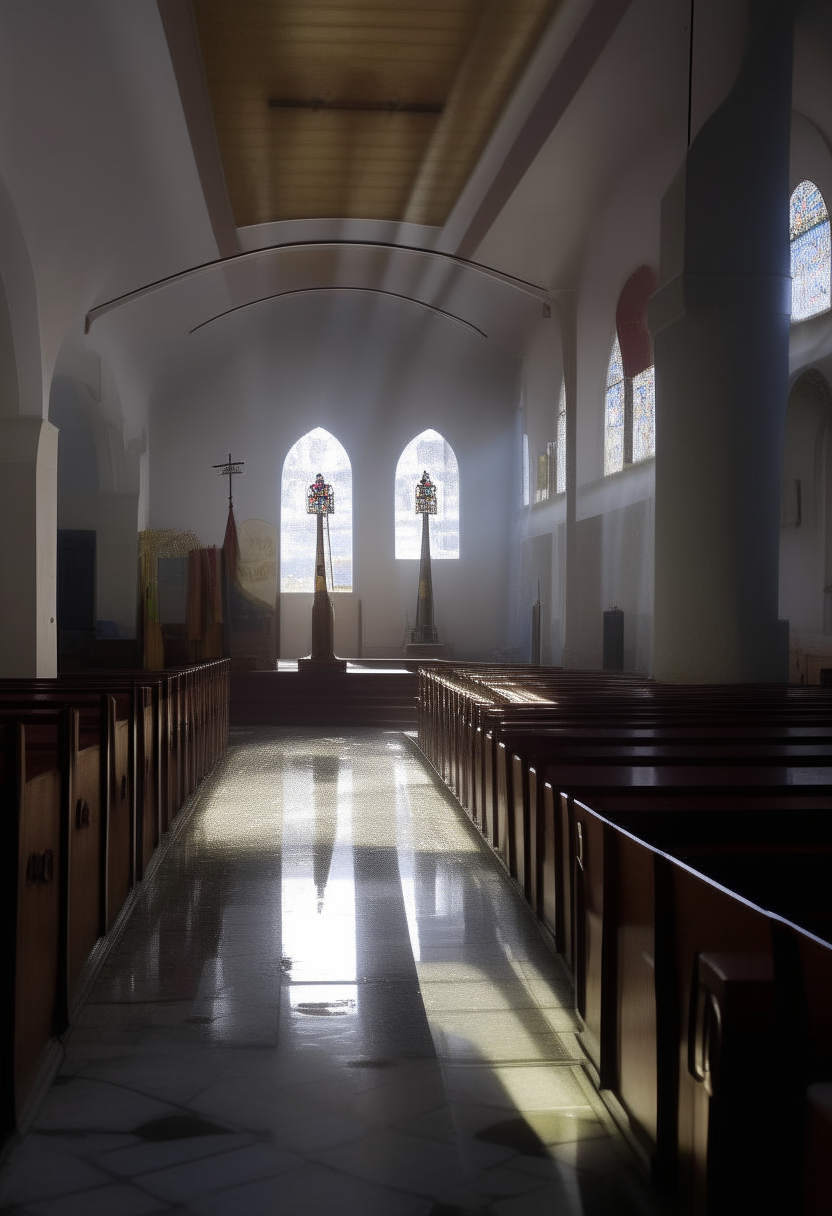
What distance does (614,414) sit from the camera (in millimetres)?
13938

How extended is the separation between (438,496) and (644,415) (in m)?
6.69

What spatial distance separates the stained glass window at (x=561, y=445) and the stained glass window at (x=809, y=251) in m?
6.41

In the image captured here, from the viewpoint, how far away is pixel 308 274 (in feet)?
51.8

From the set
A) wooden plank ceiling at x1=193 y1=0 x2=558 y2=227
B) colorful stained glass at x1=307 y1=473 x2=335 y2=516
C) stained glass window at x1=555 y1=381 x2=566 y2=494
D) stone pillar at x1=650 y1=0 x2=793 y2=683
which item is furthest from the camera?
stained glass window at x1=555 y1=381 x2=566 y2=494

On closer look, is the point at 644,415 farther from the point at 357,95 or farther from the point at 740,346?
the point at 740,346

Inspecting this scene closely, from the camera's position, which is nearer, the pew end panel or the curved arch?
the pew end panel

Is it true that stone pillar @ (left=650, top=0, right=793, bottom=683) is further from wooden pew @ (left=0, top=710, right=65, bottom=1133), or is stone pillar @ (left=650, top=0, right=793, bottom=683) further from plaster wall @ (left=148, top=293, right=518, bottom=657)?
plaster wall @ (left=148, top=293, right=518, bottom=657)

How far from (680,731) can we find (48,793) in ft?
7.60

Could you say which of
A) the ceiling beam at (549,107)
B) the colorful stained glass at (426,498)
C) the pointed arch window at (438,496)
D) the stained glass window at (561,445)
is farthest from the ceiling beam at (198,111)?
the pointed arch window at (438,496)

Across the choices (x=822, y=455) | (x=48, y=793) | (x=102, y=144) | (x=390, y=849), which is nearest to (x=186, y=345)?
(x=102, y=144)

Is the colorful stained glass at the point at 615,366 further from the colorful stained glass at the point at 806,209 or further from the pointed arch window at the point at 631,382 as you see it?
the colorful stained glass at the point at 806,209

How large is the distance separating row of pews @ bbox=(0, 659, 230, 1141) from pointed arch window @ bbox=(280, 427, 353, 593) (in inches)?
533

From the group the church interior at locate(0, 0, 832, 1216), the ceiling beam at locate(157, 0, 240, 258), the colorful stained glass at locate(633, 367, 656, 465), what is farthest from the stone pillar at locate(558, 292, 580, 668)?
the ceiling beam at locate(157, 0, 240, 258)

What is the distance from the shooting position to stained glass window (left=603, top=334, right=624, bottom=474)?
13641 mm
